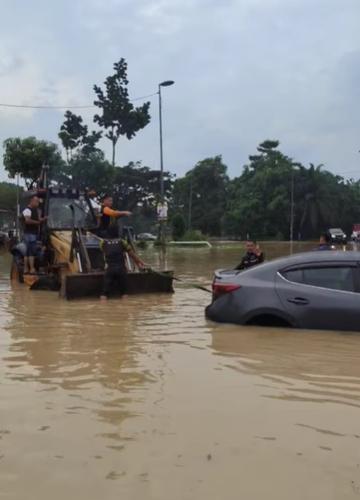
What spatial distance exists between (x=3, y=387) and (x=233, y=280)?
10.8 feet

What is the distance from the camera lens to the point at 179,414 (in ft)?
16.4

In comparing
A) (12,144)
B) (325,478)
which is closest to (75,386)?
(325,478)

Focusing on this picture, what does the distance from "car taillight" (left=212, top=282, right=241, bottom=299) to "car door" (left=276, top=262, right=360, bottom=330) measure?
1.84ft

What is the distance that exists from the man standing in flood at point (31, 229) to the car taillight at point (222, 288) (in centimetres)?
721

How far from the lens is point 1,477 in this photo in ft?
12.7

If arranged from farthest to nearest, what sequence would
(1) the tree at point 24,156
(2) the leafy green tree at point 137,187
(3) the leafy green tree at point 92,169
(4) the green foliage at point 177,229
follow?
(2) the leafy green tree at point 137,187
(4) the green foliage at point 177,229
(3) the leafy green tree at point 92,169
(1) the tree at point 24,156

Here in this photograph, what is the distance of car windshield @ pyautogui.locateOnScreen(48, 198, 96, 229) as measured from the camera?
1464cm

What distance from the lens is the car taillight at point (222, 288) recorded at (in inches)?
317

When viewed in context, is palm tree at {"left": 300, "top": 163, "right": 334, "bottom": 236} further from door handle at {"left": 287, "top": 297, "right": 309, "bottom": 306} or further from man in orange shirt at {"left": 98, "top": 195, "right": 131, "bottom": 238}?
door handle at {"left": 287, "top": 297, "right": 309, "bottom": 306}

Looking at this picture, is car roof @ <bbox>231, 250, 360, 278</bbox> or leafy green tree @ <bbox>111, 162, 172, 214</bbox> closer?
car roof @ <bbox>231, 250, 360, 278</bbox>

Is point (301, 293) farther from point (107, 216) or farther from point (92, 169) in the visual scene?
point (92, 169)

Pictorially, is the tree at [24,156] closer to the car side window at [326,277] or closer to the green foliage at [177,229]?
the green foliage at [177,229]

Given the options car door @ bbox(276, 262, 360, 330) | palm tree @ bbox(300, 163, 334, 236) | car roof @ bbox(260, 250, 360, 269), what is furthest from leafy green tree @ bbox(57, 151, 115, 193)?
car door @ bbox(276, 262, 360, 330)

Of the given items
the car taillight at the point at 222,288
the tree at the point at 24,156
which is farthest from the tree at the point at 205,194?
the car taillight at the point at 222,288
